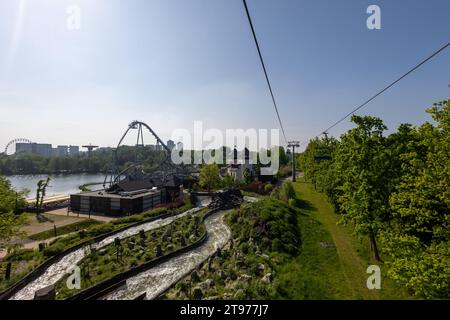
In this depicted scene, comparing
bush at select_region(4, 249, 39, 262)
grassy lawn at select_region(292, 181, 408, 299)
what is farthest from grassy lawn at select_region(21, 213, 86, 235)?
grassy lawn at select_region(292, 181, 408, 299)

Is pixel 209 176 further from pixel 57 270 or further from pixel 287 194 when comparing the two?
pixel 57 270

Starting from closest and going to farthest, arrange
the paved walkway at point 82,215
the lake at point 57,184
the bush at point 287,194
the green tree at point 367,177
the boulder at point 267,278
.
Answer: the boulder at point 267,278
the green tree at point 367,177
the paved walkway at point 82,215
the bush at point 287,194
the lake at point 57,184

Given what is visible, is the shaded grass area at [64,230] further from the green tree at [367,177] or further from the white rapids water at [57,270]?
the green tree at [367,177]

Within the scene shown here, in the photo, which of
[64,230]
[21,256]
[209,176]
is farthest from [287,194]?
[21,256]

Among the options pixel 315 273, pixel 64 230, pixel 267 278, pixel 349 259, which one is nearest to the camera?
pixel 267 278

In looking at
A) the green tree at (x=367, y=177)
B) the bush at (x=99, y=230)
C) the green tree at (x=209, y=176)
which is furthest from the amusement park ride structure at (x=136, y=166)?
the green tree at (x=367, y=177)

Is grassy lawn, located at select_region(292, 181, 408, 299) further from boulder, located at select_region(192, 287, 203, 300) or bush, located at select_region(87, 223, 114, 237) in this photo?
bush, located at select_region(87, 223, 114, 237)

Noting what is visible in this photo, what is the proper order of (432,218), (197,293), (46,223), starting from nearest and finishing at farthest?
(432,218)
(197,293)
(46,223)

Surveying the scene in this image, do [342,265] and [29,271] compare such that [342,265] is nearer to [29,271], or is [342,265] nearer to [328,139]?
[29,271]
